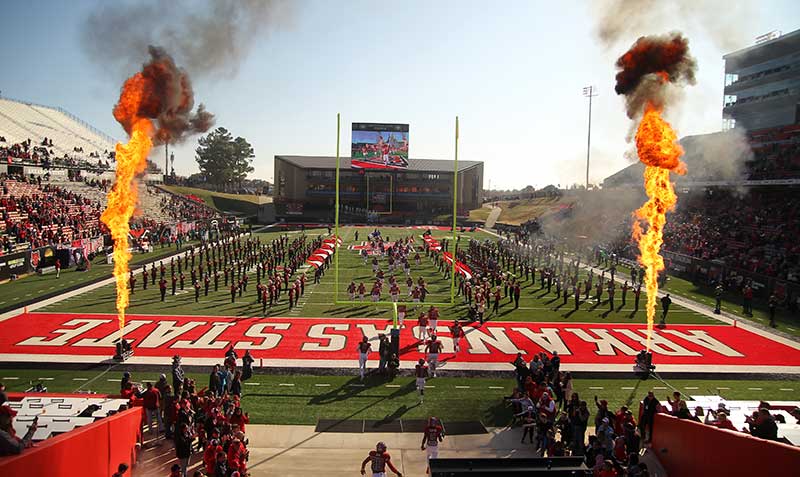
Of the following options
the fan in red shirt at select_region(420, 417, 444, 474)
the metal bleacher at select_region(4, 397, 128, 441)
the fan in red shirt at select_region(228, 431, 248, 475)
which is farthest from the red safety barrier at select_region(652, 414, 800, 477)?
the metal bleacher at select_region(4, 397, 128, 441)

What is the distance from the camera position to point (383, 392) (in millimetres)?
13344

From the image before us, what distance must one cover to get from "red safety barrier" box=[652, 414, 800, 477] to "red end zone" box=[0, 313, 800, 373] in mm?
5376

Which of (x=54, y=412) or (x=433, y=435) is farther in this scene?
(x=433, y=435)

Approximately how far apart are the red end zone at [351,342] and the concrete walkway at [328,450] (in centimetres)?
405

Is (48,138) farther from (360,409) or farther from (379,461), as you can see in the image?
(379,461)

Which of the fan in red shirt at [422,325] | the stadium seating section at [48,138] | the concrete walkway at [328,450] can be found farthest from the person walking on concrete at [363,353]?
the stadium seating section at [48,138]

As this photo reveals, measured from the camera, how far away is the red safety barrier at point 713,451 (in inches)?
275

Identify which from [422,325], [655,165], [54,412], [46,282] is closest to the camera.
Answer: [54,412]

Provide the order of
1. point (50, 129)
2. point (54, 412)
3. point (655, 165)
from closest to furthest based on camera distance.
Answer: point (54, 412) → point (655, 165) → point (50, 129)

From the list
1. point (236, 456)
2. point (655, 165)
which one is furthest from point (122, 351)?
point (655, 165)

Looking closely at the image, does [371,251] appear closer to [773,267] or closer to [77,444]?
[773,267]

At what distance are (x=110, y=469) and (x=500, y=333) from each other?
13.1 meters

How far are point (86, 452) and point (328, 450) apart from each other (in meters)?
4.25

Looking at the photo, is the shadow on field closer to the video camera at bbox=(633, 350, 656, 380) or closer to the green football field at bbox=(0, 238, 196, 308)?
the video camera at bbox=(633, 350, 656, 380)
